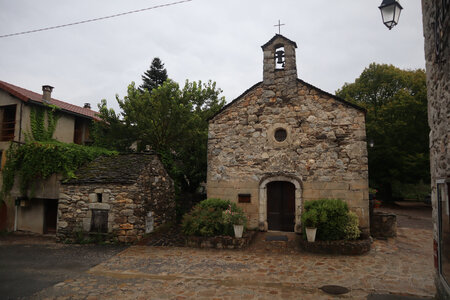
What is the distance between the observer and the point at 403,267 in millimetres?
6805

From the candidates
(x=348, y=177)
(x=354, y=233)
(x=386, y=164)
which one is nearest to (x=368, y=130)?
(x=386, y=164)

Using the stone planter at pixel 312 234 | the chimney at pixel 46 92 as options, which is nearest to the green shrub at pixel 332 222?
the stone planter at pixel 312 234

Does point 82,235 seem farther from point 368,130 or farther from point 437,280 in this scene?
point 368,130

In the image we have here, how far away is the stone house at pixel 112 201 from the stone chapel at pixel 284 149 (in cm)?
244

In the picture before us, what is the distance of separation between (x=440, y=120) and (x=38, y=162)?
1308 centimetres

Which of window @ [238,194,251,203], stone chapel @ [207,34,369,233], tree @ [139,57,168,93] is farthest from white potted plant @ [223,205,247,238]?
tree @ [139,57,168,93]

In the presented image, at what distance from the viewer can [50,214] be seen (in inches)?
484

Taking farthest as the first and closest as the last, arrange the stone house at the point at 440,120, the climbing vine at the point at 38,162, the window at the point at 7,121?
the window at the point at 7,121 → the climbing vine at the point at 38,162 → the stone house at the point at 440,120

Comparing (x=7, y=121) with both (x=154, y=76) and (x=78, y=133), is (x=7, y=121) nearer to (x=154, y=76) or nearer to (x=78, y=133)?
(x=78, y=133)

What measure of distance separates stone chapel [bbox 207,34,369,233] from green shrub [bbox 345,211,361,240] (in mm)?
A: 762

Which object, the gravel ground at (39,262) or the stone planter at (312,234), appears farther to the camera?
the stone planter at (312,234)

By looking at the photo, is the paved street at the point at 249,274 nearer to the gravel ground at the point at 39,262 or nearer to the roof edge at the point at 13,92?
the gravel ground at the point at 39,262

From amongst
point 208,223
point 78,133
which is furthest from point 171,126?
point 208,223

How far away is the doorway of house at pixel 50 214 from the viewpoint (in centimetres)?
1220
